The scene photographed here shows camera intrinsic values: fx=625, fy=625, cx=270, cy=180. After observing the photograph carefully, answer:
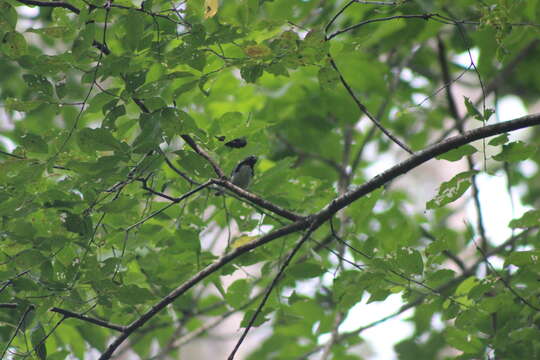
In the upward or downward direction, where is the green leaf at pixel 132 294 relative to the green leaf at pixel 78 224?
downward

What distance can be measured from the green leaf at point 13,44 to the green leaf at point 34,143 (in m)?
0.28

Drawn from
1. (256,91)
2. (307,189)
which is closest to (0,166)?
(307,189)

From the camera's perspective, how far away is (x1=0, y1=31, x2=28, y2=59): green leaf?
2160mm

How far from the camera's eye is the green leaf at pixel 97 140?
2057mm

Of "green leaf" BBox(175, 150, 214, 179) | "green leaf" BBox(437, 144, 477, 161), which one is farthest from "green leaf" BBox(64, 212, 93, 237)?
"green leaf" BBox(437, 144, 477, 161)

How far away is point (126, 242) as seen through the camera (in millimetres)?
2410

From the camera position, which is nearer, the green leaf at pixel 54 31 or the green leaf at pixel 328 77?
the green leaf at pixel 54 31

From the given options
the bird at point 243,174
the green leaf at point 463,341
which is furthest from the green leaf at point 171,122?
the green leaf at point 463,341

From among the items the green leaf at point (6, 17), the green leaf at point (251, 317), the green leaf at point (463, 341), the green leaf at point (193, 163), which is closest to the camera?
the green leaf at point (6, 17)

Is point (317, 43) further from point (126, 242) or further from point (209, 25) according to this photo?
point (126, 242)

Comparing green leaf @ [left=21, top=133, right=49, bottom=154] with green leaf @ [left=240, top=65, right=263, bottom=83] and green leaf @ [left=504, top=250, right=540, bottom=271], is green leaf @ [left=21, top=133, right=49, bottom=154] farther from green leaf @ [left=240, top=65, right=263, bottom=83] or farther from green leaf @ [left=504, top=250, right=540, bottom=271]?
green leaf @ [left=504, top=250, right=540, bottom=271]

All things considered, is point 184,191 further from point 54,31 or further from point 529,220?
point 529,220

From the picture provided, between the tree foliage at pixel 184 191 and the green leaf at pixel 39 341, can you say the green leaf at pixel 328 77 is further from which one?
the green leaf at pixel 39 341

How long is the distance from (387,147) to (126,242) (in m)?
3.90
